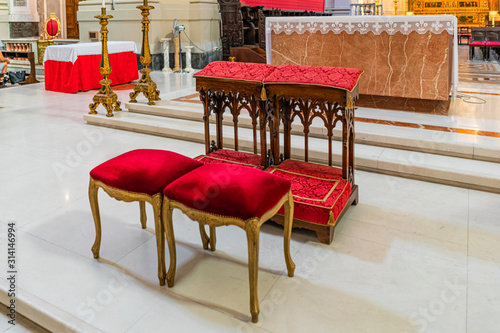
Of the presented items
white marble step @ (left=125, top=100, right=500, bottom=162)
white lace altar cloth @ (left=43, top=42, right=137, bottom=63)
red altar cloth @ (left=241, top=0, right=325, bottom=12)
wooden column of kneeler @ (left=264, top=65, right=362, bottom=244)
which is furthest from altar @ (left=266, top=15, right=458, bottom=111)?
red altar cloth @ (left=241, top=0, right=325, bottom=12)

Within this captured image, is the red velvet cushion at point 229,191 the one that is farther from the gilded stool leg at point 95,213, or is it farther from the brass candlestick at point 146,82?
the brass candlestick at point 146,82

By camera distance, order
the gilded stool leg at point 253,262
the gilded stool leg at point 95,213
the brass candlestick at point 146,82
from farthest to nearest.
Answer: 1. the brass candlestick at point 146,82
2. the gilded stool leg at point 95,213
3. the gilded stool leg at point 253,262

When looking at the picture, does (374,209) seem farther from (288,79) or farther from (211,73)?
(211,73)

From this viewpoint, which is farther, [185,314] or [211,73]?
[211,73]

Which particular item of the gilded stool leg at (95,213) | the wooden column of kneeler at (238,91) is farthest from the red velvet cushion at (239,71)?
the gilded stool leg at (95,213)

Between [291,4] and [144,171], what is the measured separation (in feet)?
43.1

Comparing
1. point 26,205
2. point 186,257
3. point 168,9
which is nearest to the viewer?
point 186,257

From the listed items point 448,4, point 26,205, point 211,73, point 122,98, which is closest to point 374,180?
point 211,73

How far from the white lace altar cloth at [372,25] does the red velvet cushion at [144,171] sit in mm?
3471

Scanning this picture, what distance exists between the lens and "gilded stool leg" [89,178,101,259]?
2496 mm

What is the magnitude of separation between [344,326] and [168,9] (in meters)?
9.26

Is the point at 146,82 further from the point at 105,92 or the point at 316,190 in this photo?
the point at 316,190

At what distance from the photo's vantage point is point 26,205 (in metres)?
3.33

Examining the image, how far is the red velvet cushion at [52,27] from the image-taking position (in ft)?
36.9
